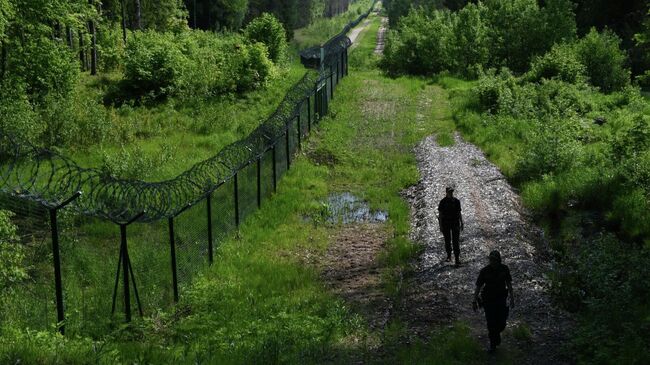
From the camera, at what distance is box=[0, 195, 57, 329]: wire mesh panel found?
1012 cm

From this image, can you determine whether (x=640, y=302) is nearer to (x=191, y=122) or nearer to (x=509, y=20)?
(x=191, y=122)

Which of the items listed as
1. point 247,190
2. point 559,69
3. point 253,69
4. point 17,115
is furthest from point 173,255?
point 559,69

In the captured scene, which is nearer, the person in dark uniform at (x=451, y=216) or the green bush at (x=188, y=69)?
the person in dark uniform at (x=451, y=216)

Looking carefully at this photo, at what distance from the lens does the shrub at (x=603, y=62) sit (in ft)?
122

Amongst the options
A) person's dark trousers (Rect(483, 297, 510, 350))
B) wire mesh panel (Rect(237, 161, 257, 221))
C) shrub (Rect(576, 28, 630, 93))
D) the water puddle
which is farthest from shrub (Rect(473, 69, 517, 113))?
person's dark trousers (Rect(483, 297, 510, 350))

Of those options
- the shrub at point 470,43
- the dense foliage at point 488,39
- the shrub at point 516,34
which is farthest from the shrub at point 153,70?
the shrub at point 516,34

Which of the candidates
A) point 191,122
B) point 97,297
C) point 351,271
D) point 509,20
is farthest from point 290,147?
point 509,20

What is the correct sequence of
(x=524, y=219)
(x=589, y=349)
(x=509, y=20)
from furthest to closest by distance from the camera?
(x=509, y=20), (x=524, y=219), (x=589, y=349)

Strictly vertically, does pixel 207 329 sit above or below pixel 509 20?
below

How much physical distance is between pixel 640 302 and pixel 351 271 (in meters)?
5.65

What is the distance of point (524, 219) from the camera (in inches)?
692

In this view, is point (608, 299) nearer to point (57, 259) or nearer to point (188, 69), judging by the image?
point (57, 259)

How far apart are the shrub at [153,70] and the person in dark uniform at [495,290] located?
24.0 meters

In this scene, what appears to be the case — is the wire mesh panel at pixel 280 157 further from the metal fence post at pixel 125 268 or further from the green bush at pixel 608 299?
the metal fence post at pixel 125 268
